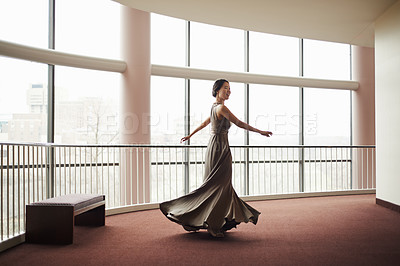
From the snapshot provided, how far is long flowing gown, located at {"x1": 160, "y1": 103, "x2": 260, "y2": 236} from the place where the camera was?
3391mm

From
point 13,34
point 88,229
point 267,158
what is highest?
point 13,34

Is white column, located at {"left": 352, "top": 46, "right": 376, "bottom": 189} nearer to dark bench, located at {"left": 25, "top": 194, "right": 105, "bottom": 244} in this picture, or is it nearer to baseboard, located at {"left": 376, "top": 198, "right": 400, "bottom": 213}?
baseboard, located at {"left": 376, "top": 198, "right": 400, "bottom": 213}

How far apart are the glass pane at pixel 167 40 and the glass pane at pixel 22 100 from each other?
2.32 metres

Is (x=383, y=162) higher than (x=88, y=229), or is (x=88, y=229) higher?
(x=383, y=162)

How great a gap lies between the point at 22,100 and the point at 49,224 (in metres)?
3.04

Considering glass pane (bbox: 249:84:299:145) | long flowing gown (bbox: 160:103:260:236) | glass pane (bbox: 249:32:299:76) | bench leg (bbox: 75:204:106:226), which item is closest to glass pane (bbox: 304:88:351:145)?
glass pane (bbox: 249:84:299:145)

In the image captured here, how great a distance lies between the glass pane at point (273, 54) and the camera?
8180 millimetres

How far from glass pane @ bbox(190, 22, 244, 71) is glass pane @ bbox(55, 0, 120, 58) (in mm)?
1682

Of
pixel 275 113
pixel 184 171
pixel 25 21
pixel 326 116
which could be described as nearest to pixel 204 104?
pixel 184 171

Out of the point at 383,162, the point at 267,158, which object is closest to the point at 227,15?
the point at 383,162

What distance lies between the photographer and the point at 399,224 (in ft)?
13.1

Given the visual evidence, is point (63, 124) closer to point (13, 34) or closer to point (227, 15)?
point (13, 34)

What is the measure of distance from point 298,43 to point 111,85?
4503mm

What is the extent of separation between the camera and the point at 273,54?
8383 mm
